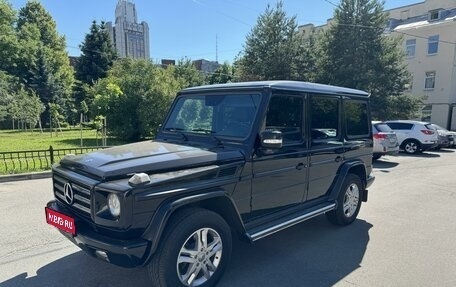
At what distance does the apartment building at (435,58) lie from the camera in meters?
27.8

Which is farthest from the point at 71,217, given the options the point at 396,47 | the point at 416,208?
Answer: the point at 396,47

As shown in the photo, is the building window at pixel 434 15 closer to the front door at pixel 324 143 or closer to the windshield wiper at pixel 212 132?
the front door at pixel 324 143

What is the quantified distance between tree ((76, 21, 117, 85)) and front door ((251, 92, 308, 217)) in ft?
114

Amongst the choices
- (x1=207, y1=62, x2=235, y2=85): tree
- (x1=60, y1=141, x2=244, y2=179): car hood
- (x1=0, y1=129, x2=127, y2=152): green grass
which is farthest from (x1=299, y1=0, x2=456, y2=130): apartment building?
(x1=60, y1=141, x2=244, y2=179): car hood

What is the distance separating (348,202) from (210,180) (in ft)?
9.63

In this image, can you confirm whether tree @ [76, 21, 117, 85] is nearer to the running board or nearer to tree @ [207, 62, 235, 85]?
tree @ [207, 62, 235, 85]

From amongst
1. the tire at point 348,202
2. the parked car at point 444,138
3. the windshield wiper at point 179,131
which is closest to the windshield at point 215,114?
the windshield wiper at point 179,131

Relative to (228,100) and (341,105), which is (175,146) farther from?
(341,105)

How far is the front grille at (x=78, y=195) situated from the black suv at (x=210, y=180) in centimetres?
2

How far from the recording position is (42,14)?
42.3 m

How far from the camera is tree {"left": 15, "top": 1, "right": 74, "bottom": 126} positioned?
33188 millimetres

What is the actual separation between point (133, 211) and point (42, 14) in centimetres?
5001

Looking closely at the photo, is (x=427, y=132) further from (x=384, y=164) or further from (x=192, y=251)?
(x=192, y=251)

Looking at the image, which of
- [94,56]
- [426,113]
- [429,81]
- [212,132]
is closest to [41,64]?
[94,56]
